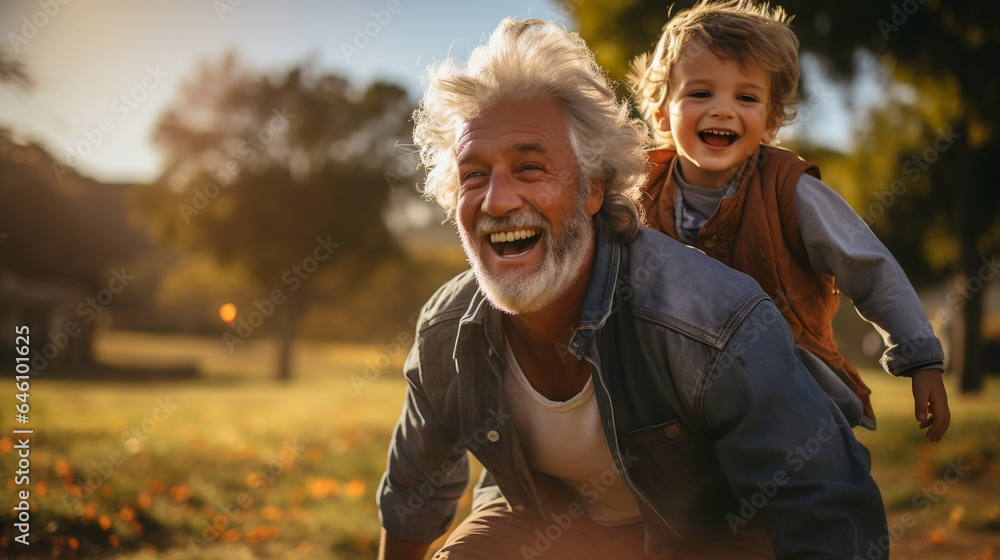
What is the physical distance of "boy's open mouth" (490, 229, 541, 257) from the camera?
262 centimetres

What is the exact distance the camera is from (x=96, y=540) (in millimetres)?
4426

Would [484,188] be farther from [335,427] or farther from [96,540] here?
[335,427]

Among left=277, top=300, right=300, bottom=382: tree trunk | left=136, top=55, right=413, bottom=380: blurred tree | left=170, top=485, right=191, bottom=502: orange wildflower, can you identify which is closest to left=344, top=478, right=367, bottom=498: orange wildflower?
left=170, top=485, right=191, bottom=502: orange wildflower

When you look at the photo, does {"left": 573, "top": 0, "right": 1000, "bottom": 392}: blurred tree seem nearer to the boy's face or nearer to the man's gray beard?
the boy's face

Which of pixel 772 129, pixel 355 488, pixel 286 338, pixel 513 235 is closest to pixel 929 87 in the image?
pixel 772 129

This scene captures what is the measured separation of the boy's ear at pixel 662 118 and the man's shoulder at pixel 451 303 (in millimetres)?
1143

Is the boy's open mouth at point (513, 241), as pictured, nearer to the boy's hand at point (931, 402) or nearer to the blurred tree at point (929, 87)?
the boy's hand at point (931, 402)

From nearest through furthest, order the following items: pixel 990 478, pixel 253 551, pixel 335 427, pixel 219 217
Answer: pixel 253 551, pixel 990 478, pixel 335 427, pixel 219 217

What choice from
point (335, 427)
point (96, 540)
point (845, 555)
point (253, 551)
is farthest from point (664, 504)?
point (335, 427)

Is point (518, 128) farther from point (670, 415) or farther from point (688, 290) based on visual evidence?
point (670, 415)

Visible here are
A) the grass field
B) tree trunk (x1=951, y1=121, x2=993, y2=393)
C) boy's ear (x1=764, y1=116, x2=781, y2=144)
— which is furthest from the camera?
tree trunk (x1=951, y1=121, x2=993, y2=393)

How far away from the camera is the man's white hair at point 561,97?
2.69m

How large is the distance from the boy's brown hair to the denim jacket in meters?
0.94

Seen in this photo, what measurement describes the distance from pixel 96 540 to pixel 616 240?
3.75m
